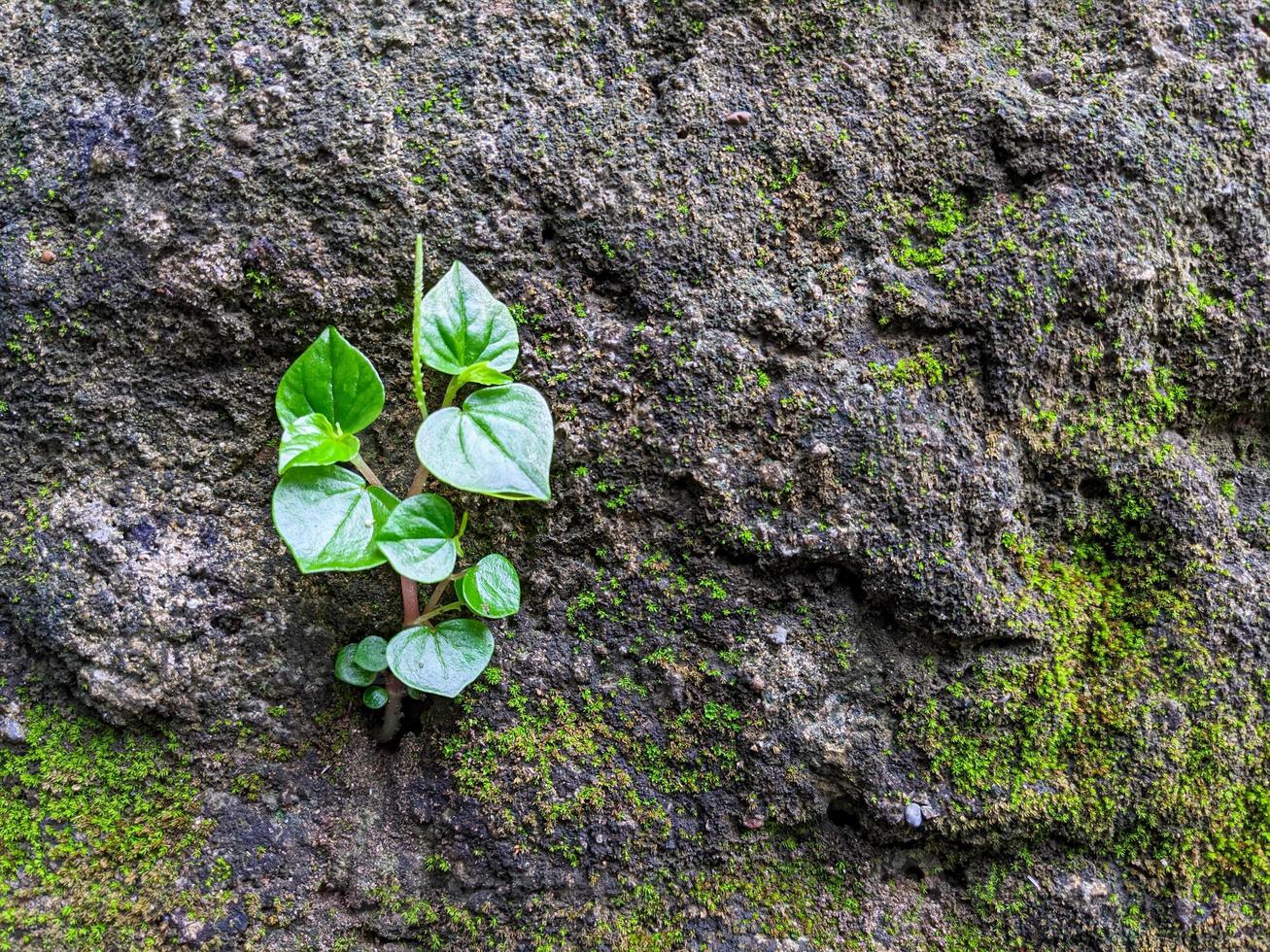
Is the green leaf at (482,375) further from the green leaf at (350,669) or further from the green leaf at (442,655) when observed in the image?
the green leaf at (350,669)

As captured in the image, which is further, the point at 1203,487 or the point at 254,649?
the point at 1203,487

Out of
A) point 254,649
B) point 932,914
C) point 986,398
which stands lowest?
point 932,914

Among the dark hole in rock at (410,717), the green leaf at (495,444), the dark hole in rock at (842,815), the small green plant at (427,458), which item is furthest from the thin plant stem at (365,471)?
the dark hole in rock at (842,815)

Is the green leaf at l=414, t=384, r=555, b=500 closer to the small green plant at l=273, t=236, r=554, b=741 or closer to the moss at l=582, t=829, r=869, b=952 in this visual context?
the small green plant at l=273, t=236, r=554, b=741

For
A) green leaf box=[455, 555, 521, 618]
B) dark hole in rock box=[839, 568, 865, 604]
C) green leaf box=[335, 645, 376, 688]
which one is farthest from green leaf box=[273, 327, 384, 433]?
dark hole in rock box=[839, 568, 865, 604]

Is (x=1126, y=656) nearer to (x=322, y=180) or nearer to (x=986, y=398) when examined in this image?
(x=986, y=398)

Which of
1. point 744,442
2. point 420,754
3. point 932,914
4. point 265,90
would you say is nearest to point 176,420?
point 265,90

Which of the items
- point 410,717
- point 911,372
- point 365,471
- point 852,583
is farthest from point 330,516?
point 911,372
